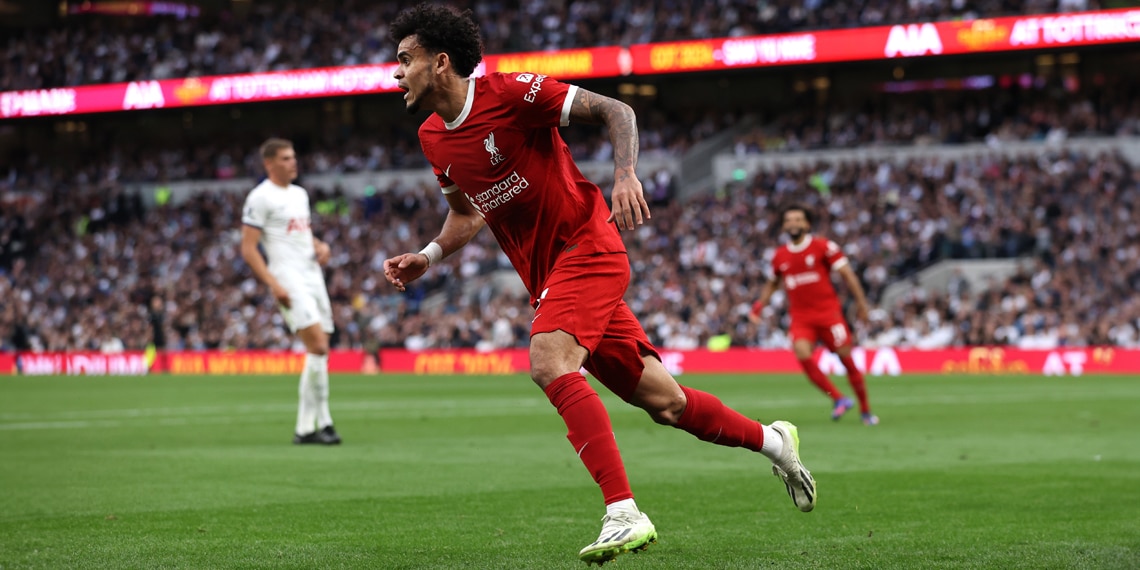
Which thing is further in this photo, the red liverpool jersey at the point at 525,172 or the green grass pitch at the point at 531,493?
the green grass pitch at the point at 531,493

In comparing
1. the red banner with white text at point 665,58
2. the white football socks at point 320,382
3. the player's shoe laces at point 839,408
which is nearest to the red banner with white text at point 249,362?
the red banner with white text at point 665,58

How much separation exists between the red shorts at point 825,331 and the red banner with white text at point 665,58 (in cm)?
2219

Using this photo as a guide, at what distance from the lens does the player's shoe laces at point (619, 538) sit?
468 cm

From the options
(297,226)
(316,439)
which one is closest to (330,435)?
(316,439)

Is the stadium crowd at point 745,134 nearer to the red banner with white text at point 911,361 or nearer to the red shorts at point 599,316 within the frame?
the red banner with white text at point 911,361

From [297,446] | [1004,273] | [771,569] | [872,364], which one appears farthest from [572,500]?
[1004,273]

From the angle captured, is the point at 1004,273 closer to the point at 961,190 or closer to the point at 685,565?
the point at 961,190

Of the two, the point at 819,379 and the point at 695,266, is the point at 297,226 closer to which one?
the point at 819,379

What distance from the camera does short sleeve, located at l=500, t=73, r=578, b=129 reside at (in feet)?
18.1

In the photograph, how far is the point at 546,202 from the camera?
224 inches

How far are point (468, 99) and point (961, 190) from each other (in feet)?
101

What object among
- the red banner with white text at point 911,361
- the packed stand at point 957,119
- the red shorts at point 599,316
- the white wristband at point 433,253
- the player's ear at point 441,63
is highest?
the packed stand at point 957,119

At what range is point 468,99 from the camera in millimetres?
5730

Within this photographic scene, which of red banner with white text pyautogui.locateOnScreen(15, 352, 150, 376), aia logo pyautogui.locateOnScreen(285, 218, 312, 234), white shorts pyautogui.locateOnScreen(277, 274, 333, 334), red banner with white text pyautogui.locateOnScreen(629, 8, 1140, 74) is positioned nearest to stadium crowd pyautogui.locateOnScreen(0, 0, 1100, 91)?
red banner with white text pyautogui.locateOnScreen(629, 8, 1140, 74)
